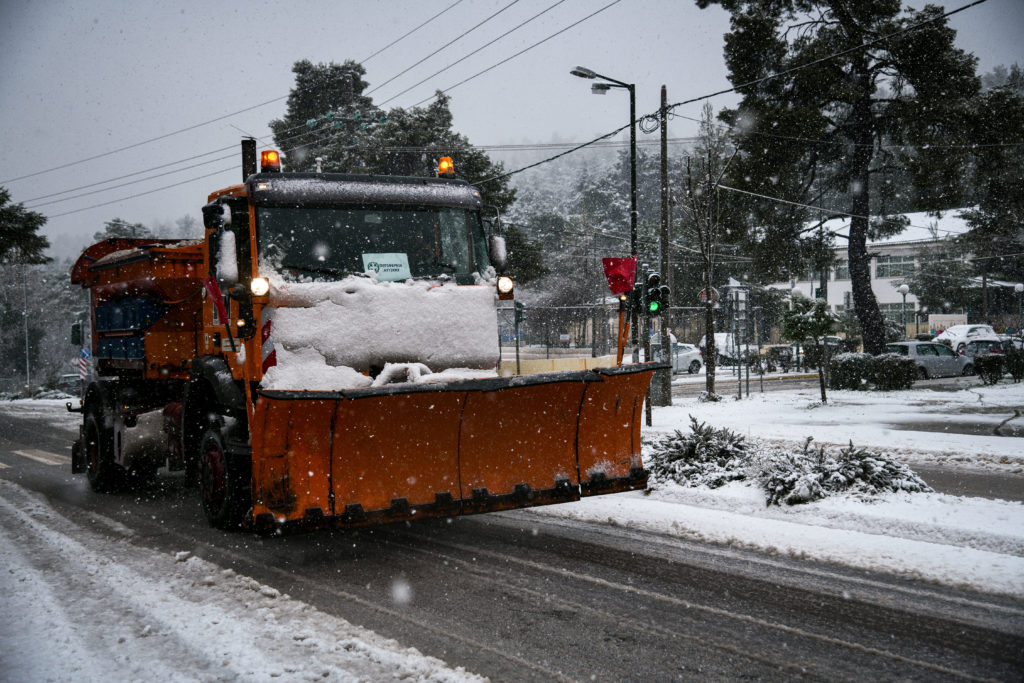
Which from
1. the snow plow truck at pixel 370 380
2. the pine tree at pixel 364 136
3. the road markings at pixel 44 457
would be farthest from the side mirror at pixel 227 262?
the pine tree at pixel 364 136

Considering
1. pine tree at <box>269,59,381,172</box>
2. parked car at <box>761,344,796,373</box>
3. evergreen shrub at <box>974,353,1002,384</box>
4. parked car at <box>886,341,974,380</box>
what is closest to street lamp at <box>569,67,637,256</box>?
evergreen shrub at <box>974,353,1002,384</box>

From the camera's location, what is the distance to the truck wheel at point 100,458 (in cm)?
987

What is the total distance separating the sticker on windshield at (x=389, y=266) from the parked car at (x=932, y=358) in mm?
27905

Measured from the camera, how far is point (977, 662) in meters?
4.09

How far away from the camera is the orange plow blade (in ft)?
18.5

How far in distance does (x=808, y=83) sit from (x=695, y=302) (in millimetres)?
29669

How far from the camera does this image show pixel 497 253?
7324 millimetres

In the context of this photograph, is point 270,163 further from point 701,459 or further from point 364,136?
point 364,136

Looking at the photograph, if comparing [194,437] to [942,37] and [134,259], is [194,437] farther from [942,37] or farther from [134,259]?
[942,37]

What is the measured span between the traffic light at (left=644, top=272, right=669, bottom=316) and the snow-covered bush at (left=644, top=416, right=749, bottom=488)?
1895 mm

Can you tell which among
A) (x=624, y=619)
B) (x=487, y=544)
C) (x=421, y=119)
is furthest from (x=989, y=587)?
(x=421, y=119)

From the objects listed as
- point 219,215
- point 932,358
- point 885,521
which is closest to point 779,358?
point 932,358

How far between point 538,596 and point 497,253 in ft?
10.7

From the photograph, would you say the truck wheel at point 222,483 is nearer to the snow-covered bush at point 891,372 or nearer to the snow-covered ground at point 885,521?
the snow-covered ground at point 885,521
